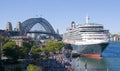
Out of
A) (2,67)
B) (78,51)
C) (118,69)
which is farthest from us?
(78,51)

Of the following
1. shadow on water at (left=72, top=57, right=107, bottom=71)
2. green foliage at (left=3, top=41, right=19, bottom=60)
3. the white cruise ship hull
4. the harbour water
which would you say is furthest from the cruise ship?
green foliage at (left=3, top=41, right=19, bottom=60)

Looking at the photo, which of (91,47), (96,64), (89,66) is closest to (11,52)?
(89,66)

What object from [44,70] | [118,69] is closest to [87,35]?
[118,69]

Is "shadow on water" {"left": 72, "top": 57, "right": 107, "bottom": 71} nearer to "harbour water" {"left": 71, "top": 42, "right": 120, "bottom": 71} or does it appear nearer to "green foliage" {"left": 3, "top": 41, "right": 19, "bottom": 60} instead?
"harbour water" {"left": 71, "top": 42, "right": 120, "bottom": 71}

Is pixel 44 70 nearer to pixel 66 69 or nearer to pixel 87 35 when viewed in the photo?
pixel 66 69

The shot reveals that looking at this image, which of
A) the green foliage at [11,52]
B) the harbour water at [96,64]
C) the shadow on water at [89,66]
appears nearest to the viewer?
the green foliage at [11,52]

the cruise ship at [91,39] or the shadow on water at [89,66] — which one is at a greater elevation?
the cruise ship at [91,39]

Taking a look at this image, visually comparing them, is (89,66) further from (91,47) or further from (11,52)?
(91,47)

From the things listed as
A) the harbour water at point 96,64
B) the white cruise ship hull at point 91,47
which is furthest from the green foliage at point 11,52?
the white cruise ship hull at point 91,47

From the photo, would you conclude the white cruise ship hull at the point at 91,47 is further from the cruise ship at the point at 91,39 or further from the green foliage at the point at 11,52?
the green foliage at the point at 11,52

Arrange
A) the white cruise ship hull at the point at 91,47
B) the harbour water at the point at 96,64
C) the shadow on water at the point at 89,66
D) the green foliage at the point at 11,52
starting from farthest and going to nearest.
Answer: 1. the white cruise ship hull at the point at 91,47
2. the harbour water at the point at 96,64
3. the shadow on water at the point at 89,66
4. the green foliage at the point at 11,52

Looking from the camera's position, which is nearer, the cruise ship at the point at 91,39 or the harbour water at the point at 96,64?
the harbour water at the point at 96,64
